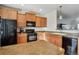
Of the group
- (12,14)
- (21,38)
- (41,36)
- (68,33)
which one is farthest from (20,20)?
(68,33)

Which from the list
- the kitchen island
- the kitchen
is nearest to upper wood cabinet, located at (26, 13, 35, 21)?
the kitchen

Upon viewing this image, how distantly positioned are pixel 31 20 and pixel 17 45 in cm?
34

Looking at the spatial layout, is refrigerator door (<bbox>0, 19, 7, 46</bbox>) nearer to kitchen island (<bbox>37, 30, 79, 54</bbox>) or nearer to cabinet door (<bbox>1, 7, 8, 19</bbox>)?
cabinet door (<bbox>1, 7, 8, 19</bbox>)

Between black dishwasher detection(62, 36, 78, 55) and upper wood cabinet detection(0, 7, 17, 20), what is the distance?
636 millimetres

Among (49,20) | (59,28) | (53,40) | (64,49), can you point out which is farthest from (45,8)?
(64,49)

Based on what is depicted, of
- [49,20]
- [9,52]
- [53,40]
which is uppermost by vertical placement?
[49,20]

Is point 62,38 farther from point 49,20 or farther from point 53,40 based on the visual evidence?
point 49,20

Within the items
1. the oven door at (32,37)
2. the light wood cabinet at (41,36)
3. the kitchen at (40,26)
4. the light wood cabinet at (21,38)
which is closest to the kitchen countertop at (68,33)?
the kitchen at (40,26)

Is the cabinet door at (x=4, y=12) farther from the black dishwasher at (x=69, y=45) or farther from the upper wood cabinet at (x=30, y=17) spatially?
the black dishwasher at (x=69, y=45)

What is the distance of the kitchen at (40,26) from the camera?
1043 millimetres

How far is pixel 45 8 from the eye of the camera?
1059 mm

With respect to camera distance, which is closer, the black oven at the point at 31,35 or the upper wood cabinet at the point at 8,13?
the upper wood cabinet at the point at 8,13

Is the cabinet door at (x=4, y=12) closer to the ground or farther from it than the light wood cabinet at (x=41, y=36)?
farther from it
